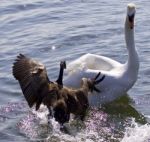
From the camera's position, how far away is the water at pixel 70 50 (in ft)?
29.0

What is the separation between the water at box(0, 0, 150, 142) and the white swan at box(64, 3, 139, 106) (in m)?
0.29

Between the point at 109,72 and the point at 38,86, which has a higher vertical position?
the point at 38,86

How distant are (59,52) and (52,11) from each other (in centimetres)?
313

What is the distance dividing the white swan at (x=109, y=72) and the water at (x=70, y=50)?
288 millimetres

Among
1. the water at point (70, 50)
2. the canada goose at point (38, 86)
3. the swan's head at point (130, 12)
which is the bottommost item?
the water at point (70, 50)

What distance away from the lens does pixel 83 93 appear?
8.48 metres

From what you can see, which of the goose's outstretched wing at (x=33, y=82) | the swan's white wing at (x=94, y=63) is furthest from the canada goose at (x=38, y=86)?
the swan's white wing at (x=94, y=63)

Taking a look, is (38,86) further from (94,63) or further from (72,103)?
(94,63)

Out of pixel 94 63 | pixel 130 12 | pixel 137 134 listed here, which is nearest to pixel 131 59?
pixel 94 63

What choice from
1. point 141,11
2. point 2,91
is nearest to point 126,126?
point 2,91

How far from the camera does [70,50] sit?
1205cm

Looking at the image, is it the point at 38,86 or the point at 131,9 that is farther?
the point at 131,9

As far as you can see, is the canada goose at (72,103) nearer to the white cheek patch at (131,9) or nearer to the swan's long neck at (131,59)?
the swan's long neck at (131,59)

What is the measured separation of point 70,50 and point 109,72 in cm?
241
